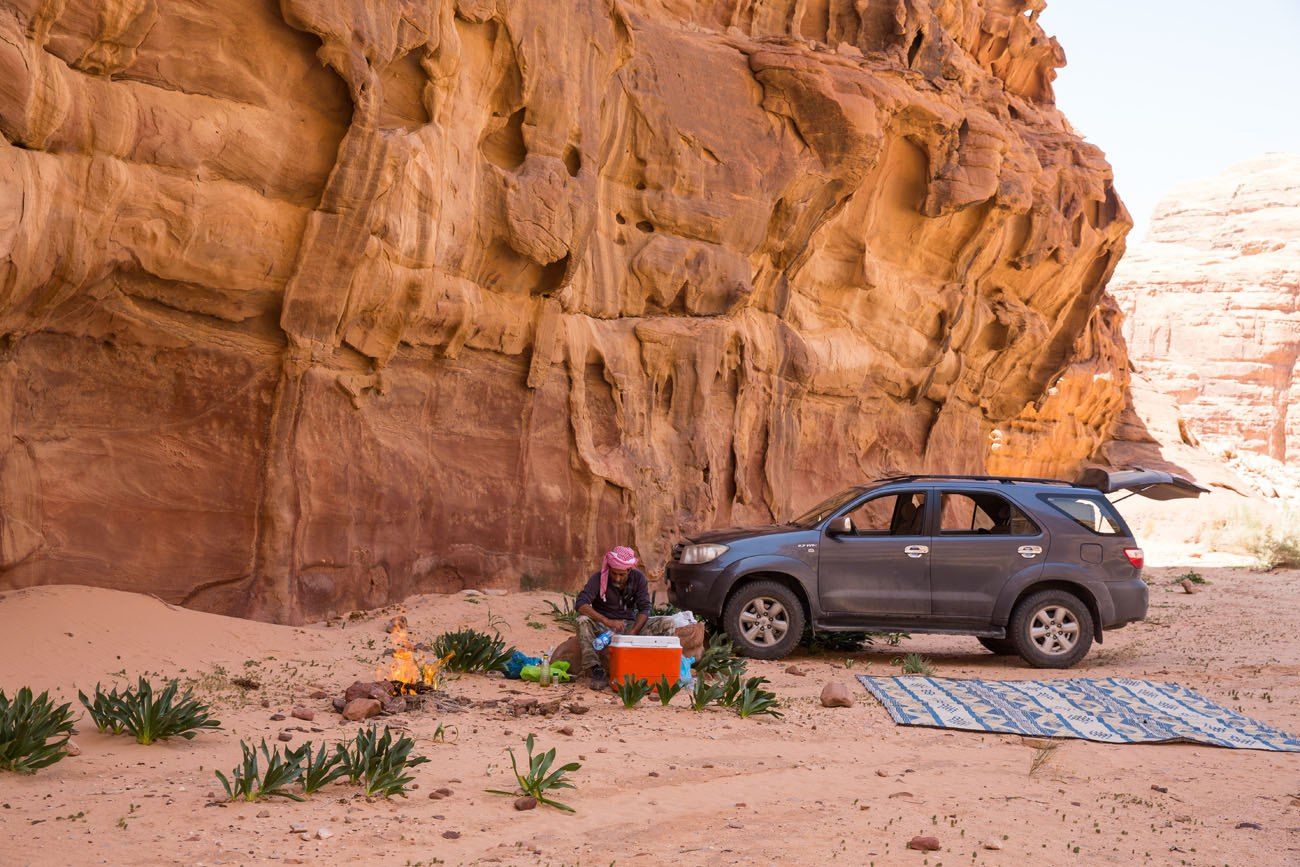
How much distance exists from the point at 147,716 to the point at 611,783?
2.52 meters

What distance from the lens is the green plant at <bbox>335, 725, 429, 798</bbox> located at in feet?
17.0

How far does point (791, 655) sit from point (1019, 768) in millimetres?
4651

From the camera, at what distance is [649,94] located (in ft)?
52.2

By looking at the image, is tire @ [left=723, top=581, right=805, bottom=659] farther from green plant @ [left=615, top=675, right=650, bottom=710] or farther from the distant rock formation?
the distant rock formation

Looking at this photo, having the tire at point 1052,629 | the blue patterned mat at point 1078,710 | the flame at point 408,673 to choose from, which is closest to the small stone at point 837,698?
the blue patterned mat at point 1078,710

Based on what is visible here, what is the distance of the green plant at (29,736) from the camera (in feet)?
17.2

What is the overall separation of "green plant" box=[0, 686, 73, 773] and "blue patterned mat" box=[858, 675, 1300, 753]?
5.24 meters

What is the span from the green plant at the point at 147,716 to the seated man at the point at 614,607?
119 inches

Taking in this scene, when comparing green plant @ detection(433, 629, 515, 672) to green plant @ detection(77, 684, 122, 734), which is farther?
green plant @ detection(433, 629, 515, 672)

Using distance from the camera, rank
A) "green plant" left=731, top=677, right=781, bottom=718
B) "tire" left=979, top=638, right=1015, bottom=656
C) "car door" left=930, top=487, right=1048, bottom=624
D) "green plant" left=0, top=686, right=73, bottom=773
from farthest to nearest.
→ "tire" left=979, top=638, right=1015, bottom=656
"car door" left=930, top=487, right=1048, bottom=624
"green plant" left=731, top=677, right=781, bottom=718
"green plant" left=0, top=686, right=73, bottom=773

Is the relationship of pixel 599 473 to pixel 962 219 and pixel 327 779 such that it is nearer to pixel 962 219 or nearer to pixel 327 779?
pixel 327 779

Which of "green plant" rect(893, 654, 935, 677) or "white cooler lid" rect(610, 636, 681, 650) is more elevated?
"white cooler lid" rect(610, 636, 681, 650)

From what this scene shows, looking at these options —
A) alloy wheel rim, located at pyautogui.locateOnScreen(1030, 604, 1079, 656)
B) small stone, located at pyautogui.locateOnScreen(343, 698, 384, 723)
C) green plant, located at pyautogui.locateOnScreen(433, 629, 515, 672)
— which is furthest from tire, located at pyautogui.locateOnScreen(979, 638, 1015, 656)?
small stone, located at pyautogui.locateOnScreen(343, 698, 384, 723)

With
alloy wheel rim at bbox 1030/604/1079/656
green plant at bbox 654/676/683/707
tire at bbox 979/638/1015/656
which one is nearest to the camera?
green plant at bbox 654/676/683/707
